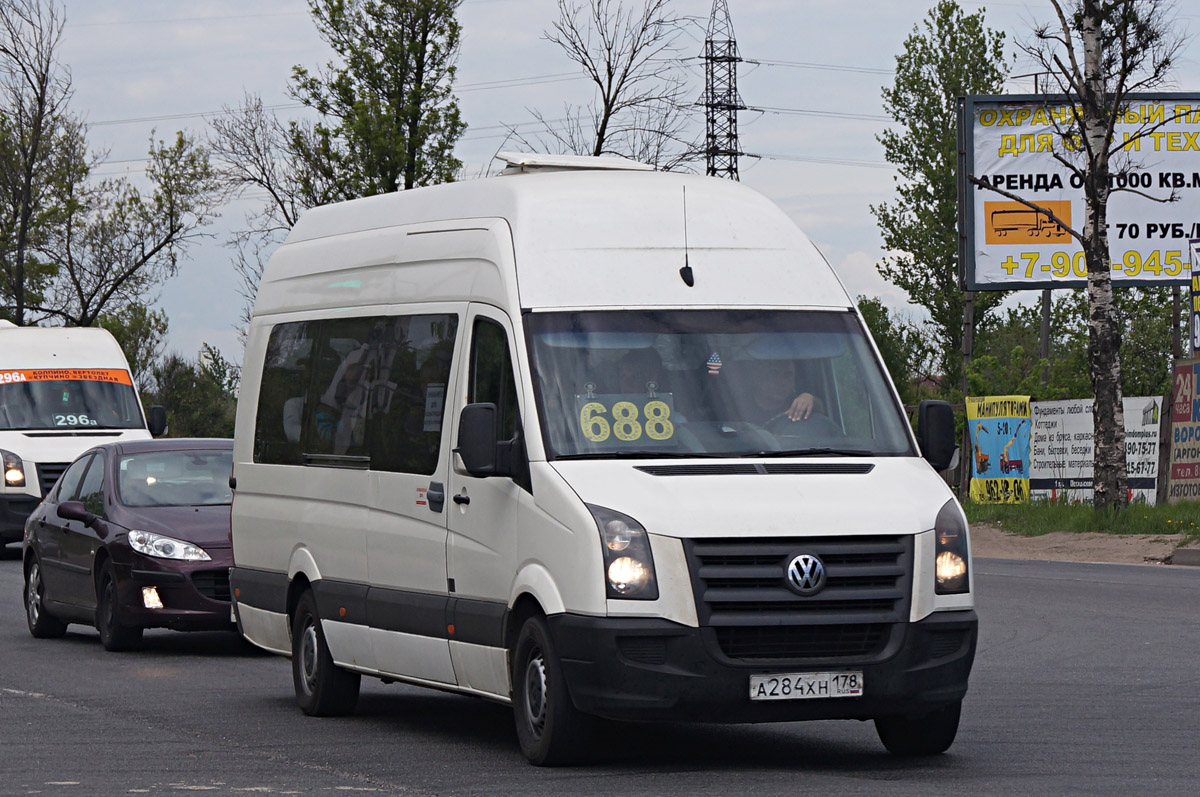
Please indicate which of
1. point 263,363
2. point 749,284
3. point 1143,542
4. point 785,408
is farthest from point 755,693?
point 1143,542

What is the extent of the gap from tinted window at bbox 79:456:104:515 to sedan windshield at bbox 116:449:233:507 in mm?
179

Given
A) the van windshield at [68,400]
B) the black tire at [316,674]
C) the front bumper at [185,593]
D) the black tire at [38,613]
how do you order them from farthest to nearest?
the van windshield at [68,400]
the black tire at [38,613]
the front bumper at [185,593]
the black tire at [316,674]

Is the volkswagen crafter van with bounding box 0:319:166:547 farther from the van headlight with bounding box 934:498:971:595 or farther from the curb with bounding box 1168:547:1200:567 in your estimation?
the van headlight with bounding box 934:498:971:595

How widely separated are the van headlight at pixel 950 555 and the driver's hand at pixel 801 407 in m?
0.86

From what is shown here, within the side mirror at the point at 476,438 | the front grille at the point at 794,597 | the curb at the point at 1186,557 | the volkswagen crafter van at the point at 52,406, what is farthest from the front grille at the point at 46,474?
the front grille at the point at 794,597

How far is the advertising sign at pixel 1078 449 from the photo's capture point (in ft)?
105

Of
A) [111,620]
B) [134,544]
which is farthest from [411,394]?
[111,620]

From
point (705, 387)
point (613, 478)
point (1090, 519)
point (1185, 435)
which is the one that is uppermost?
point (705, 387)

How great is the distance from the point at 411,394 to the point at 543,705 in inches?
85.9

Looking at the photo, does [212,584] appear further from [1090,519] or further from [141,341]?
[141,341]

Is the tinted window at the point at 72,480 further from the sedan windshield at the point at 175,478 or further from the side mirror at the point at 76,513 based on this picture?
the sedan windshield at the point at 175,478

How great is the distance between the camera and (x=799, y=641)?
8320 millimetres

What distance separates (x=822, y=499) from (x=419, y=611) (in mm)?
2416

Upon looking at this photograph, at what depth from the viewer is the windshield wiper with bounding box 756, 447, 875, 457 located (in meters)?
8.92
